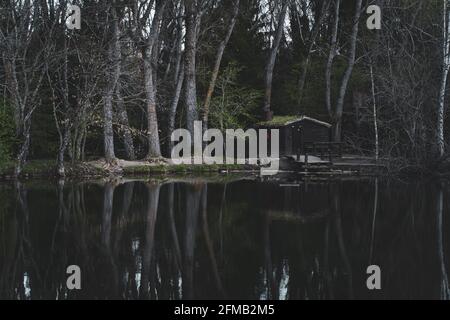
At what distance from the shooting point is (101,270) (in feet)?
31.4

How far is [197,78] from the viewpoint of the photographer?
3531 cm

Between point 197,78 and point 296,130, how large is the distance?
6.70 metres

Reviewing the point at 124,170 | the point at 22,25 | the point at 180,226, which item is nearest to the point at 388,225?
the point at 180,226

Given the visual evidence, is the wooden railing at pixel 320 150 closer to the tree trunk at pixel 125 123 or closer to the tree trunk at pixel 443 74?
the tree trunk at pixel 443 74

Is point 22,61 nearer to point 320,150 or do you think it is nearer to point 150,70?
point 150,70

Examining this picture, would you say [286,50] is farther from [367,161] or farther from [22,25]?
[22,25]

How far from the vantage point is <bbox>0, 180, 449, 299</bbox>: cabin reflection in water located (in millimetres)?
8594

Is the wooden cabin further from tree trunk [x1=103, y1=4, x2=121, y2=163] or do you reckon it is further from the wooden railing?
tree trunk [x1=103, y1=4, x2=121, y2=163]

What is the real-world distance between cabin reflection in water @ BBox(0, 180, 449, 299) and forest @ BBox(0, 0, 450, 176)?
260 inches

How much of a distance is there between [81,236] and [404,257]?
6191 mm

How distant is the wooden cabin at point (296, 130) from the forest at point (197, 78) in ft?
4.09

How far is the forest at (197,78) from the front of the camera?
25219 mm

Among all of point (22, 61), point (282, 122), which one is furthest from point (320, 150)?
point (22, 61)
